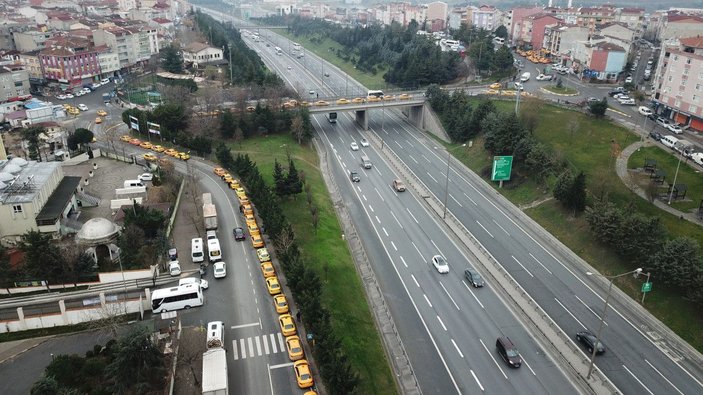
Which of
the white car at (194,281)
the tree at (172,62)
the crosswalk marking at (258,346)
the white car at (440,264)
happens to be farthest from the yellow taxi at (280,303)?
the tree at (172,62)

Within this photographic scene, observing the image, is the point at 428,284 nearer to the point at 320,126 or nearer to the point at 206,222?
the point at 206,222

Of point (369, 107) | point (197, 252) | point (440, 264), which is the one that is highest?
point (369, 107)

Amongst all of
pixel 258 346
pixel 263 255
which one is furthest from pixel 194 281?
pixel 258 346

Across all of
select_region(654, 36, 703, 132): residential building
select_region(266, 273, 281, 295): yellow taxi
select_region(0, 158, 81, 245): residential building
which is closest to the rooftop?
select_region(0, 158, 81, 245): residential building

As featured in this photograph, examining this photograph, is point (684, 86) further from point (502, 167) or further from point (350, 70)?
point (350, 70)

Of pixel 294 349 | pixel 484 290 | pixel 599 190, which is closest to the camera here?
pixel 294 349

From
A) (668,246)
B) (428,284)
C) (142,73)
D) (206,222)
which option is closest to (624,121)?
(668,246)
